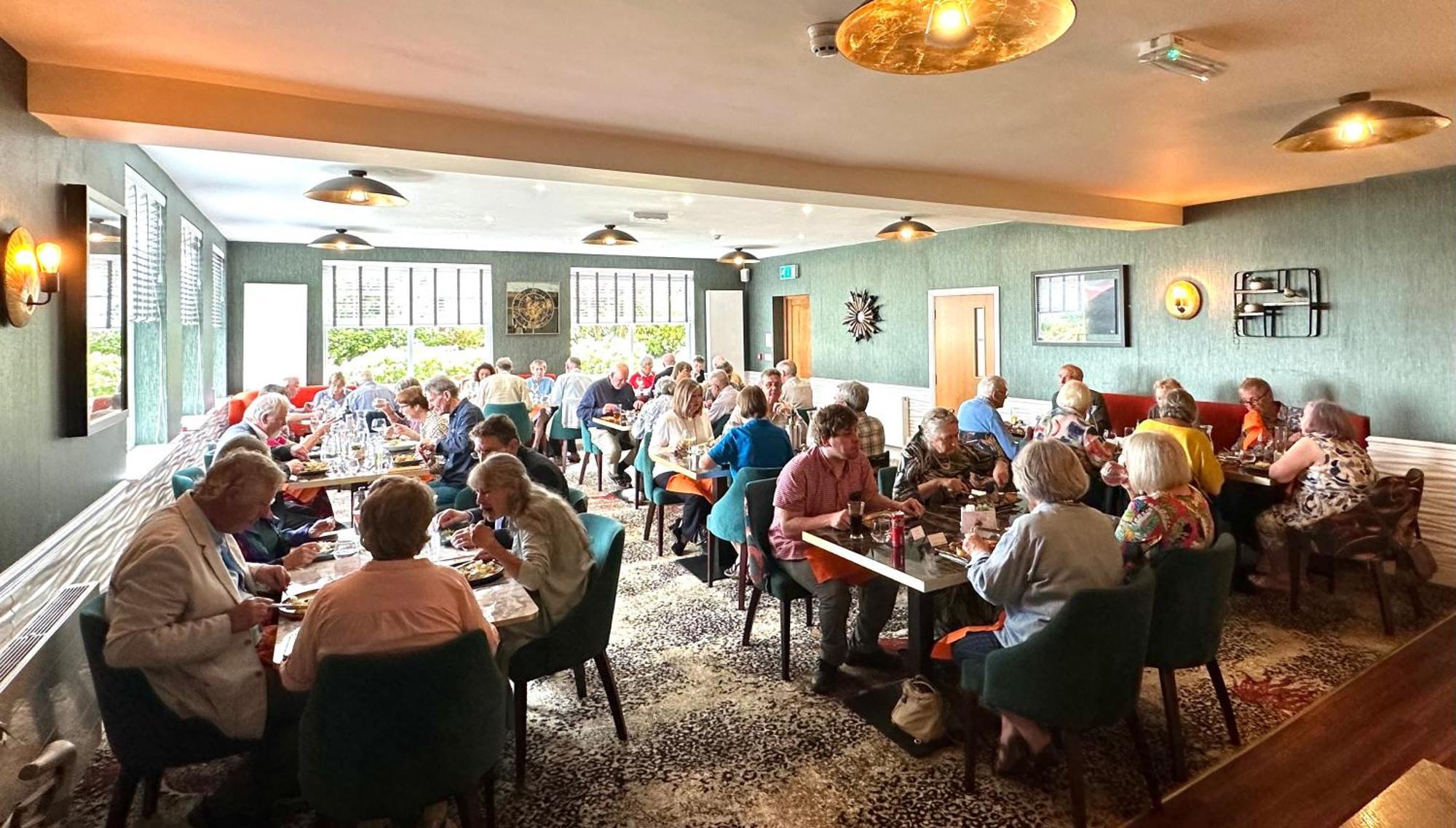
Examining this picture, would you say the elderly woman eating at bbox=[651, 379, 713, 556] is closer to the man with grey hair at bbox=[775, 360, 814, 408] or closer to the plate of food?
the man with grey hair at bbox=[775, 360, 814, 408]

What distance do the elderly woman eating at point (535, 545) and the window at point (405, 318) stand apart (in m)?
8.25

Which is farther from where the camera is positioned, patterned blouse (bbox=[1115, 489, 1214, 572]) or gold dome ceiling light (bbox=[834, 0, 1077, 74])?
patterned blouse (bbox=[1115, 489, 1214, 572])

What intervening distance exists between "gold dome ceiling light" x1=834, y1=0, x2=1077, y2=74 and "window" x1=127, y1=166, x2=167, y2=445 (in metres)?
4.05

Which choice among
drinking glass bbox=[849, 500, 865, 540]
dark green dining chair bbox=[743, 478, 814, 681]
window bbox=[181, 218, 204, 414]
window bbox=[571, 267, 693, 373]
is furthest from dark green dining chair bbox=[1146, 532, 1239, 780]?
window bbox=[571, 267, 693, 373]

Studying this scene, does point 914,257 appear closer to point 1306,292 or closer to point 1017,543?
point 1306,292

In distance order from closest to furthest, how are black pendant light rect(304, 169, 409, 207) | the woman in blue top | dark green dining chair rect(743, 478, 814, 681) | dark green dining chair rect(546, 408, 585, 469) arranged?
dark green dining chair rect(743, 478, 814, 681) → the woman in blue top → black pendant light rect(304, 169, 409, 207) → dark green dining chair rect(546, 408, 585, 469)

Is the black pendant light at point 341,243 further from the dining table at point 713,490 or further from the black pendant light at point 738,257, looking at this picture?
the black pendant light at point 738,257

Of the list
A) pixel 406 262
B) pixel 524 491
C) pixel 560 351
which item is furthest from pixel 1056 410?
pixel 406 262

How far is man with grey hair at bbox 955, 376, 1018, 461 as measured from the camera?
4.82 m

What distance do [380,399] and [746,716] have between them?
478 centimetres

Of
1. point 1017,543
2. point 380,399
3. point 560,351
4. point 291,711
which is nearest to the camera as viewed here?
point 291,711

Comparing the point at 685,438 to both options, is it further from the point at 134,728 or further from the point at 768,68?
the point at 134,728

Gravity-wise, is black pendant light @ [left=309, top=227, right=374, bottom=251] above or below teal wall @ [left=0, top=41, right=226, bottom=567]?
above

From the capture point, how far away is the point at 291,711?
6.81 ft
